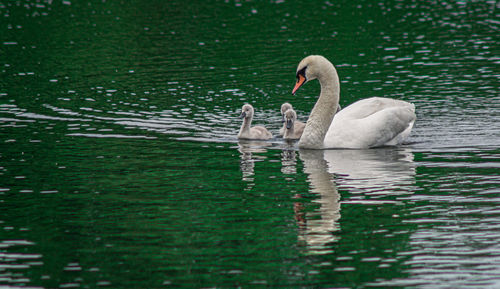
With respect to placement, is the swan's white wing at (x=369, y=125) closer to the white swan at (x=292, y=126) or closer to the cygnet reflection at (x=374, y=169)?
the cygnet reflection at (x=374, y=169)

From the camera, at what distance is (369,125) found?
20.1 metres

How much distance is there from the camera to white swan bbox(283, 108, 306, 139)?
22.0 metres

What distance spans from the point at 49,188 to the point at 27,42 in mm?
27844

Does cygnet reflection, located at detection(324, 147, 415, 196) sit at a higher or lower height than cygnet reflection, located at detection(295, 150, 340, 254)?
lower

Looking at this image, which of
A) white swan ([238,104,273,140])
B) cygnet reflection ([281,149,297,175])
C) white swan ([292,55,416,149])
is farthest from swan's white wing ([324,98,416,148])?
white swan ([238,104,273,140])

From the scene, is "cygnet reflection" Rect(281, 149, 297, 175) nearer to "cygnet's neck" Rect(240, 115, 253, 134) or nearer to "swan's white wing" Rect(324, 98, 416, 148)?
"swan's white wing" Rect(324, 98, 416, 148)

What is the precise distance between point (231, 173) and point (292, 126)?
4.91m

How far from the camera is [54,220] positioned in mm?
14023

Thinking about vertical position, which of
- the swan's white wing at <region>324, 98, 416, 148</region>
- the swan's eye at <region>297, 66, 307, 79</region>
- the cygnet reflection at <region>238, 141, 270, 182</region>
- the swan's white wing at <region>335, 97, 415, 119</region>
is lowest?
the cygnet reflection at <region>238, 141, 270, 182</region>

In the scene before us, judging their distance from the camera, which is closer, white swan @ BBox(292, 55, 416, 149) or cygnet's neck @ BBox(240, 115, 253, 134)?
white swan @ BBox(292, 55, 416, 149)

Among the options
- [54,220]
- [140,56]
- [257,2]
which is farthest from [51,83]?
[257,2]

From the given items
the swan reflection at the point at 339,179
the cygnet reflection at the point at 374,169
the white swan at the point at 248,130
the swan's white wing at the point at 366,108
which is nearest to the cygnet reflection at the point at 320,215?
the swan reflection at the point at 339,179

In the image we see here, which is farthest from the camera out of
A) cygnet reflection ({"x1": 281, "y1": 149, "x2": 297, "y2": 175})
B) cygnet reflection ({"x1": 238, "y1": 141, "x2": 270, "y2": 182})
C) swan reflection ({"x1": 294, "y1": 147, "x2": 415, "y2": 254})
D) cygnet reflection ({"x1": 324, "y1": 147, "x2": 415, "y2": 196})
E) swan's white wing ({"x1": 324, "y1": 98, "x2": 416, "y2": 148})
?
swan's white wing ({"x1": 324, "y1": 98, "x2": 416, "y2": 148})

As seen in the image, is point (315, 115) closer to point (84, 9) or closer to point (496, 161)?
point (496, 161)
